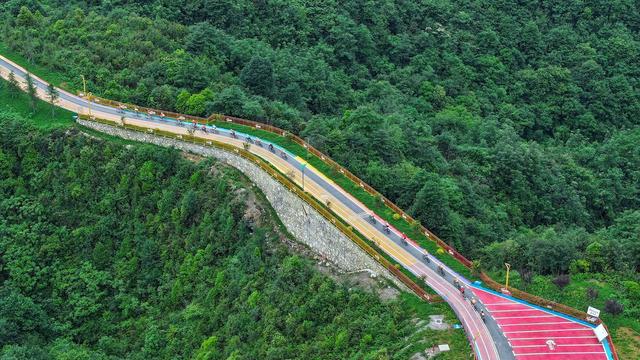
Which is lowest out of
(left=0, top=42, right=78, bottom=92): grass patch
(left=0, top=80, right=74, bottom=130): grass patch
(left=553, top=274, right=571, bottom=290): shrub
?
(left=553, top=274, right=571, bottom=290): shrub

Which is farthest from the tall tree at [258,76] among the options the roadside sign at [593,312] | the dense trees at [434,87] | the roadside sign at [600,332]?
the roadside sign at [600,332]

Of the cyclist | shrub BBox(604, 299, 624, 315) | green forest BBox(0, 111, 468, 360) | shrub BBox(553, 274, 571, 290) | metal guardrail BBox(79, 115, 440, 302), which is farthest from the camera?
the cyclist

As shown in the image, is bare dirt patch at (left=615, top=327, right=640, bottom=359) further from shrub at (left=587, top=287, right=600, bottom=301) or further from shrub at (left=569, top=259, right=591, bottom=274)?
shrub at (left=569, top=259, right=591, bottom=274)

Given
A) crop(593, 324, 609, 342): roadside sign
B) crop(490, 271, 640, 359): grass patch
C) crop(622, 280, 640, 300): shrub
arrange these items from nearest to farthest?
crop(593, 324, 609, 342): roadside sign → crop(490, 271, 640, 359): grass patch → crop(622, 280, 640, 300): shrub

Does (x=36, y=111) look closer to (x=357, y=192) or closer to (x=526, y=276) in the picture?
(x=357, y=192)

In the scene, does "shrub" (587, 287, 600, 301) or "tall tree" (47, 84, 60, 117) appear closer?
"shrub" (587, 287, 600, 301)

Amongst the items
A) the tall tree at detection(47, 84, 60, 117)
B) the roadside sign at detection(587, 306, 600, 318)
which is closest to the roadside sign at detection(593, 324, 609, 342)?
the roadside sign at detection(587, 306, 600, 318)

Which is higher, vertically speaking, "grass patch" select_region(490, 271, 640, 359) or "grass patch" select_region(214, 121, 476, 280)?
"grass patch" select_region(214, 121, 476, 280)
